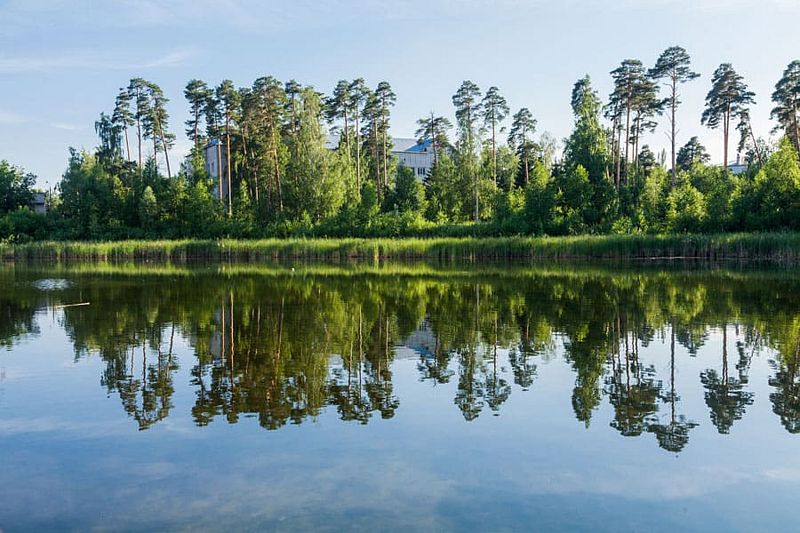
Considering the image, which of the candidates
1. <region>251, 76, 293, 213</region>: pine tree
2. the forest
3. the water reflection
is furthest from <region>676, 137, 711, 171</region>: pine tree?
the water reflection

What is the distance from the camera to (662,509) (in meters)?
5.05

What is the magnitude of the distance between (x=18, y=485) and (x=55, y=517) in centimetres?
88

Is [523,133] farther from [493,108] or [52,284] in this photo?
[52,284]

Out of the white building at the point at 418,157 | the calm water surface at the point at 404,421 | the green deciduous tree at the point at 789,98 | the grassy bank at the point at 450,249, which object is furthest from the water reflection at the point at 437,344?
the white building at the point at 418,157

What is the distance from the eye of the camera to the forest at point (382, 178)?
161ft

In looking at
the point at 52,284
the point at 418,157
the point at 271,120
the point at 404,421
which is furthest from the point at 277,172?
the point at 404,421

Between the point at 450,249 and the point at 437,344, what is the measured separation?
3269 cm

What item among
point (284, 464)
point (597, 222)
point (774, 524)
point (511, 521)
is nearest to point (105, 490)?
point (284, 464)

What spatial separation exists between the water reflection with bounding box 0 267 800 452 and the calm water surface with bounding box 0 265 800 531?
0.20 ft

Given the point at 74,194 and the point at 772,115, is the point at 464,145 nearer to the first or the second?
the point at 772,115

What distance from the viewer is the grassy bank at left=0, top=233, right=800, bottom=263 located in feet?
124

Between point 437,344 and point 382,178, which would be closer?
point 437,344

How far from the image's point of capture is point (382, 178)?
7138cm

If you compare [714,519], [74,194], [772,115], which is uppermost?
[772,115]
